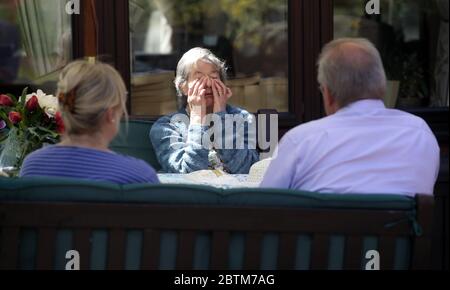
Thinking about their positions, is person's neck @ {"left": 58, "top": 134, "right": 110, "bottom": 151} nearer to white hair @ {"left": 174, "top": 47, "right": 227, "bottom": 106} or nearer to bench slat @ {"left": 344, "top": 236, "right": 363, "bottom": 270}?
bench slat @ {"left": 344, "top": 236, "right": 363, "bottom": 270}

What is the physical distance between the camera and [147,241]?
100 inches

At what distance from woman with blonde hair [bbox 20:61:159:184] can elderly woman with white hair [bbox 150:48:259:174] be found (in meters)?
1.34

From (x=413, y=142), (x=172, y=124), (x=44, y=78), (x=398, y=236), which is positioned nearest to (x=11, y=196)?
(x=398, y=236)

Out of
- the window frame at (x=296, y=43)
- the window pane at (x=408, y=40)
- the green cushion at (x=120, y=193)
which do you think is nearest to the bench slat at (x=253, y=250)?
the green cushion at (x=120, y=193)

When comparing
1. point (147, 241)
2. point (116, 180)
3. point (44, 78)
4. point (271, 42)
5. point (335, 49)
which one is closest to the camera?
point (147, 241)

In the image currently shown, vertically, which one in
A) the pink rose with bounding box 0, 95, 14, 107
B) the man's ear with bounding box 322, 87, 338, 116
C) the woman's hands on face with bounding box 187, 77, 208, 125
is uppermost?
the man's ear with bounding box 322, 87, 338, 116

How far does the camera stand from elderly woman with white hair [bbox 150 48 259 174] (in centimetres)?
426

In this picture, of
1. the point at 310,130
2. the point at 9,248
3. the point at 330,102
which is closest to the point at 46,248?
the point at 9,248

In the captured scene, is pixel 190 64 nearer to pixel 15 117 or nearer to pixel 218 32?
pixel 15 117

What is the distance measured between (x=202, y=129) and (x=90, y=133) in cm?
146

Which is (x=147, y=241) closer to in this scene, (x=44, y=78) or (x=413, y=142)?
(x=413, y=142)

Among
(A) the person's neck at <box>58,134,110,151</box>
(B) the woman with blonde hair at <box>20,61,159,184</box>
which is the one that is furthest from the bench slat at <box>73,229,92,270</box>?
(A) the person's neck at <box>58,134,110,151</box>

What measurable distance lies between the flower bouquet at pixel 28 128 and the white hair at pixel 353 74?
1247 millimetres
